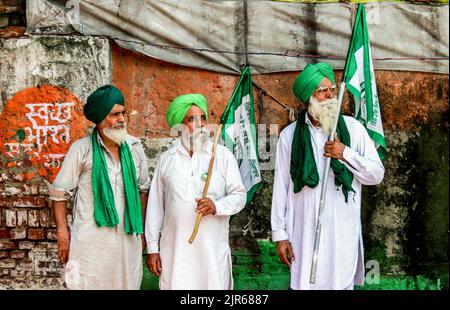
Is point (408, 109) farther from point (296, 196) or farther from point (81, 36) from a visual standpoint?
point (81, 36)

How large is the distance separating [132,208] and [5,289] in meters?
1.89

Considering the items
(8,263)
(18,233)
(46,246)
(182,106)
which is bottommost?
(8,263)

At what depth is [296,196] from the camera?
206 inches

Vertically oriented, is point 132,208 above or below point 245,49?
below

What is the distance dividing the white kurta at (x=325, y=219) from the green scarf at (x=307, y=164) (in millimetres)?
54

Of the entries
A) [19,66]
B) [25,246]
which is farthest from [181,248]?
[19,66]

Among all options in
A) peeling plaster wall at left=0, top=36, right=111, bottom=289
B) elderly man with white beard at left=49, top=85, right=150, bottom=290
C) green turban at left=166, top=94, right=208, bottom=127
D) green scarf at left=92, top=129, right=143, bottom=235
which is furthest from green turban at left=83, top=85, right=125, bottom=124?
peeling plaster wall at left=0, top=36, right=111, bottom=289

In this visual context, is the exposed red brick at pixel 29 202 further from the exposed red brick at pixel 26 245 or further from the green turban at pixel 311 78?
the green turban at pixel 311 78

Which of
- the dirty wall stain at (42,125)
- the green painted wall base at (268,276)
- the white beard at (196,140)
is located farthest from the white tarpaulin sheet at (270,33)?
the green painted wall base at (268,276)

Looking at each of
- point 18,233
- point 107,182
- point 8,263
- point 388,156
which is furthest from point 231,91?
point 8,263

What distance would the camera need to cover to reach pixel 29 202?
6.18 metres

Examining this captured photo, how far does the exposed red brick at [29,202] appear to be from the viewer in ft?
20.3

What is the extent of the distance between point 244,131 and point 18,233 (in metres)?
2.03

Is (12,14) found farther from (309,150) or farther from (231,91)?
(309,150)
